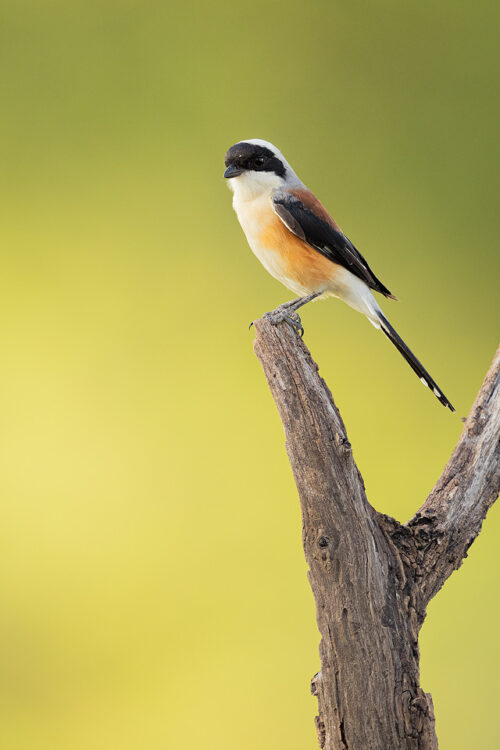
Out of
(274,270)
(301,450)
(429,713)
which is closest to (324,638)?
(429,713)

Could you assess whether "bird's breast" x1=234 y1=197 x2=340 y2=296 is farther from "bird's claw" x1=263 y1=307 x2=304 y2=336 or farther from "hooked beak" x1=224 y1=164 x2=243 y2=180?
"bird's claw" x1=263 y1=307 x2=304 y2=336

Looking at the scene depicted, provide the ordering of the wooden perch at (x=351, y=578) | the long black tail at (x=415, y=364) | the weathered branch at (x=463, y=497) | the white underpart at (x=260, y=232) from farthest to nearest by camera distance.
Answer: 1. the white underpart at (x=260, y=232)
2. the long black tail at (x=415, y=364)
3. the weathered branch at (x=463, y=497)
4. the wooden perch at (x=351, y=578)

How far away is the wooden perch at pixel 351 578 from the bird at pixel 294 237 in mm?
472

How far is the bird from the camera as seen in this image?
2.09 meters

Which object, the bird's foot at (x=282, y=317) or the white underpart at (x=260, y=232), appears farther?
the white underpart at (x=260, y=232)

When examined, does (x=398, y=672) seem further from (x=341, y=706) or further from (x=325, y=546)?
(x=325, y=546)

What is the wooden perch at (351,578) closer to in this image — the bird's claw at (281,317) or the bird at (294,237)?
the bird's claw at (281,317)

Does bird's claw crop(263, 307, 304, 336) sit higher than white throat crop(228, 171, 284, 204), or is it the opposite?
white throat crop(228, 171, 284, 204)

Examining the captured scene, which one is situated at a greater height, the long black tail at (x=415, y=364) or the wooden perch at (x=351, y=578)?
the long black tail at (x=415, y=364)

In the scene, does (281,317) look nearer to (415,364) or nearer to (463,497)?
(415,364)

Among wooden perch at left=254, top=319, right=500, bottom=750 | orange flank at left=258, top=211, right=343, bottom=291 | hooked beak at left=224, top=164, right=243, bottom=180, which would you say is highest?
hooked beak at left=224, top=164, right=243, bottom=180

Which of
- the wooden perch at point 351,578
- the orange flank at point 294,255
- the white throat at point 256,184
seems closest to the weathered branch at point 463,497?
the wooden perch at point 351,578

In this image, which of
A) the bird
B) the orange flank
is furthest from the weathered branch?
the orange flank

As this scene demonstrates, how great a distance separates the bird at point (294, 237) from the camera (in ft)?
6.84
